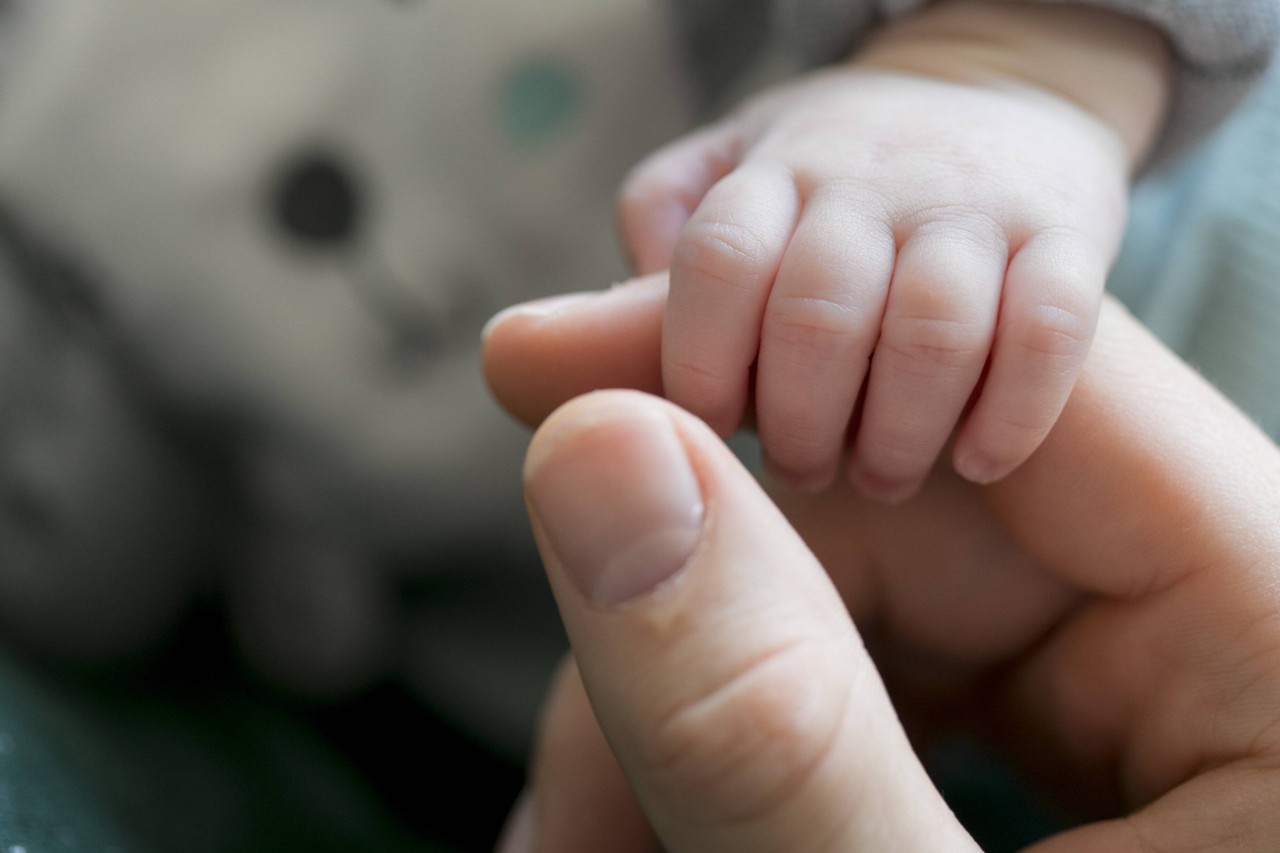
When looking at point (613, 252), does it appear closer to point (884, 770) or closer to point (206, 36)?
point (206, 36)

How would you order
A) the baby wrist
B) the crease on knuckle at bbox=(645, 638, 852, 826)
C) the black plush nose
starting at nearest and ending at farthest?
the crease on knuckle at bbox=(645, 638, 852, 826), the baby wrist, the black plush nose

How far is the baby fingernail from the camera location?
0.30m

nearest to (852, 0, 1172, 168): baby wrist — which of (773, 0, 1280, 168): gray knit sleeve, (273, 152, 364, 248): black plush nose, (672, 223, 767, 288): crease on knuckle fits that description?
(773, 0, 1280, 168): gray knit sleeve

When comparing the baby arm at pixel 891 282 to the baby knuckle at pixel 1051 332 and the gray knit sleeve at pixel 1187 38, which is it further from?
the gray knit sleeve at pixel 1187 38

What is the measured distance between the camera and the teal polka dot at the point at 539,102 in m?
0.68

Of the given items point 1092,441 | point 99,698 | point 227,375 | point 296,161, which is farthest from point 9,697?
point 1092,441

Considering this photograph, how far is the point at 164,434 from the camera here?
693 millimetres

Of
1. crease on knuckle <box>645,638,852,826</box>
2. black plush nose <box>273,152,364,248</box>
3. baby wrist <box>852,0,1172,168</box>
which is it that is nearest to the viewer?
crease on knuckle <box>645,638,852,826</box>

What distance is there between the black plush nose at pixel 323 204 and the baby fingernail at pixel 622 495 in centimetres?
42

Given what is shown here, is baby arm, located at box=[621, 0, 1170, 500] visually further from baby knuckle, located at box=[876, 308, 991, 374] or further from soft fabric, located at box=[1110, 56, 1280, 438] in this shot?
soft fabric, located at box=[1110, 56, 1280, 438]

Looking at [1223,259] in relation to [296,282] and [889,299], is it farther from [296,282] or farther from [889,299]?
[296,282]

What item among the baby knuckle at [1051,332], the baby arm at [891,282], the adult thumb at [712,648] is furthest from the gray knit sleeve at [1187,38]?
the adult thumb at [712,648]

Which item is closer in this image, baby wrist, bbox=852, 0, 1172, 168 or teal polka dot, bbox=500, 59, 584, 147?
baby wrist, bbox=852, 0, 1172, 168

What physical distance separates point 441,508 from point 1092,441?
0.43 m
